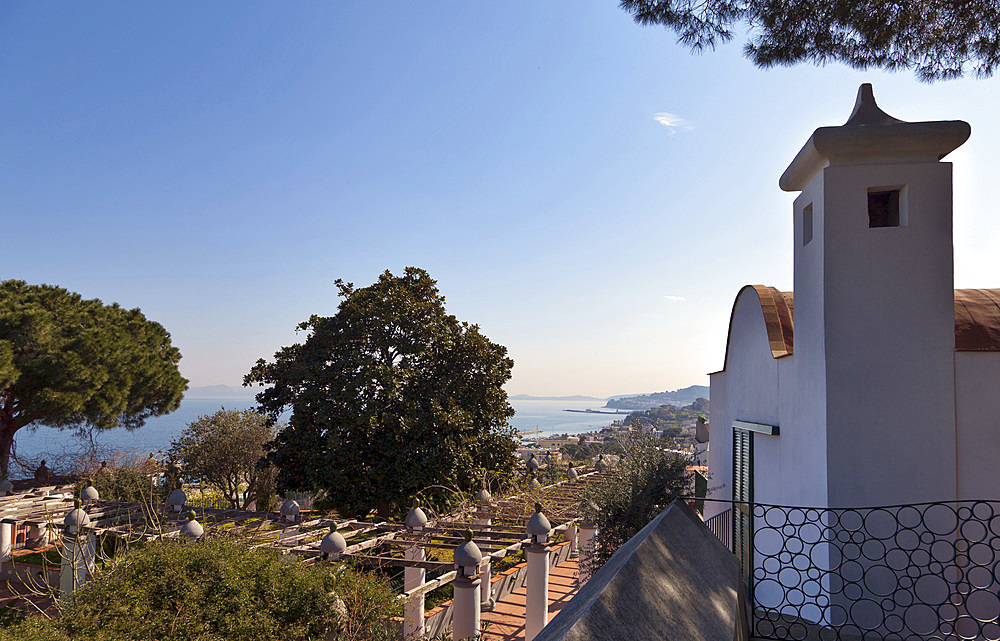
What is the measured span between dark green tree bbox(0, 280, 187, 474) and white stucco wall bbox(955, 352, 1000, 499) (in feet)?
73.1

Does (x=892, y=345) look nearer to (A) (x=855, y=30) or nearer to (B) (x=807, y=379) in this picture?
(B) (x=807, y=379)

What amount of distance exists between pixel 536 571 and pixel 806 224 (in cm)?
639

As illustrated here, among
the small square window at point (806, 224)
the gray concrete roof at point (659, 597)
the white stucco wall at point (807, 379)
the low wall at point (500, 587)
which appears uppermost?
the small square window at point (806, 224)

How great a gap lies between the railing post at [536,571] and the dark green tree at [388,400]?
173 inches

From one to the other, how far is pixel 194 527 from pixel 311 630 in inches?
179

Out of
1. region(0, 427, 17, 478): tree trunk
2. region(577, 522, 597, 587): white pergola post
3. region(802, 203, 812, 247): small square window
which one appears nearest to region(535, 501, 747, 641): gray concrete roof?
region(802, 203, 812, 247): small square window

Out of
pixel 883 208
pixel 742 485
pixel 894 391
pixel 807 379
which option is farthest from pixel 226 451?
pixel 883 208

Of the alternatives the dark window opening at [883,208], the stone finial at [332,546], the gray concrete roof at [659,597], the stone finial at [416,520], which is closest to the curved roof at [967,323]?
the dark window opening at [883,208]

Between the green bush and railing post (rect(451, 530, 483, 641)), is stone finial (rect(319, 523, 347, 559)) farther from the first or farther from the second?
the green bush

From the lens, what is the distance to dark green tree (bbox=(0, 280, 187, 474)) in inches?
744

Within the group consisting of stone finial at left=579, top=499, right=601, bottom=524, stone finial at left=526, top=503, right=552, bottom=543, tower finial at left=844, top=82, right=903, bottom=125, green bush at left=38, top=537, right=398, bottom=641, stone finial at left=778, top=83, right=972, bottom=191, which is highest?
tower finial at left=844, top=82, right=903, bottom=125

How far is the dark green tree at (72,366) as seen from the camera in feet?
62.0

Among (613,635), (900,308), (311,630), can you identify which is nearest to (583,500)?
(900,308)

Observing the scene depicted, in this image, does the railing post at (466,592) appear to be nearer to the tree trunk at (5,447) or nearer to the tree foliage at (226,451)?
the tree foliage at (226,451)
